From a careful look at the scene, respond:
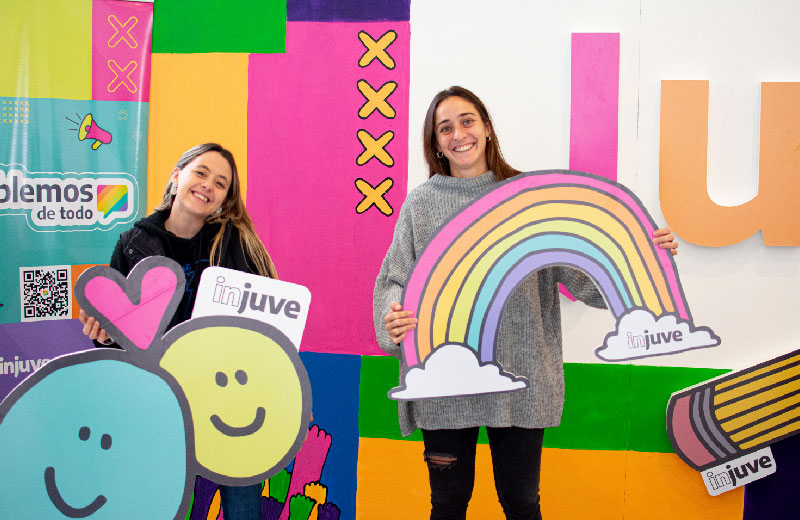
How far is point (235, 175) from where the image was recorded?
5.62 ft

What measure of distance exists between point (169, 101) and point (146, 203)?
1.29ft

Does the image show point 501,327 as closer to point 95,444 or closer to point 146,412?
point 146,412

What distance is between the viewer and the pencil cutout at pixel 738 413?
1.99m

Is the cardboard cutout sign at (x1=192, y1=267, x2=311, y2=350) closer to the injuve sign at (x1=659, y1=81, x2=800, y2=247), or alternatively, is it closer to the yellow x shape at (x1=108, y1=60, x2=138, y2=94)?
the yellow x shape at (x1=108, y1=60, x2=138, y2=94)

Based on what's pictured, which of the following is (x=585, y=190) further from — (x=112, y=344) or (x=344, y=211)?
(x=112, y=344)

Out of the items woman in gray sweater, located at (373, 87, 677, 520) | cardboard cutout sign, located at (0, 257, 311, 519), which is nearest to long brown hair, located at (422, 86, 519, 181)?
woman in gray sweater, located at (373, 87, 677, 520)

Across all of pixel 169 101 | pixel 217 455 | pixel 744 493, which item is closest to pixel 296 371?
pixel 217 455

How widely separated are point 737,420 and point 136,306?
1.91m

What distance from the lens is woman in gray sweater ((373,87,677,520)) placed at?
4.97ft

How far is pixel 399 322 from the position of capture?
150 cm

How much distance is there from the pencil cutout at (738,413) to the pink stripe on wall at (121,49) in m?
2.28

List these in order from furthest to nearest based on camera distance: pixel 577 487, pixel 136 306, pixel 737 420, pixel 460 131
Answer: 1. pixel 577 487
2. pixel 737 420
3. pixel 460 131
4. pixel 136 306

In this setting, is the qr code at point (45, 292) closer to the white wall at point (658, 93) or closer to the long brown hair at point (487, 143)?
the long brown hair at point (487, 143)

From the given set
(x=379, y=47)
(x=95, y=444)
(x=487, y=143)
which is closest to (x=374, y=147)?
(x=379, y=47)
